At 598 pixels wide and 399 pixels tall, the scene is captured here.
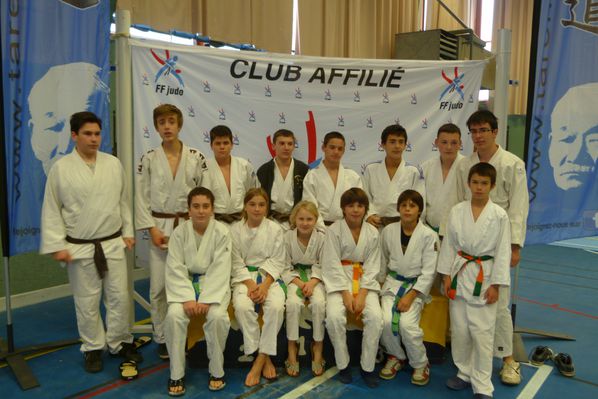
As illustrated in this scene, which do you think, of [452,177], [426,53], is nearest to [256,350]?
[452,177]

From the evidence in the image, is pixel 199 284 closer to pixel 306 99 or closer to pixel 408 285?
pixel 408 285

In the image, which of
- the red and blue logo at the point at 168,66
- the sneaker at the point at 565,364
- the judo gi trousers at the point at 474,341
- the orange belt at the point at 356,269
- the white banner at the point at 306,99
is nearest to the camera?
the judo gi trousers at the point at 474,341

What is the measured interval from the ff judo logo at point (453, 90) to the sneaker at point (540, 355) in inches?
87.8

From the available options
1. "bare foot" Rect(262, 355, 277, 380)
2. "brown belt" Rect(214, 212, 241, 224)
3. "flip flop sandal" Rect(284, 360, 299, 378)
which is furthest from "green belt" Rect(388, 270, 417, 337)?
"brown belt" Rect(214, 212, 241, 224)

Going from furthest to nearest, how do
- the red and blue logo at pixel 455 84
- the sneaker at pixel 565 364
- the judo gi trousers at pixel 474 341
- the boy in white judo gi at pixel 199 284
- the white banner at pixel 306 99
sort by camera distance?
1. the red and blue logo at pixel 455 84
2. the white banner at pixel 306 99
3. the sneaker at pixel 565 364
4. the boy in white judo gi at pixel 199 284
5. the judo gi trousers at pixel 474 341

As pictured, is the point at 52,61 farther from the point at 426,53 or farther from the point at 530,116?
the point at 426,53

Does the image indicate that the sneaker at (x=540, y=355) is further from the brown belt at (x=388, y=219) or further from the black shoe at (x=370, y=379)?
the brown belt at (x=388, y=219)

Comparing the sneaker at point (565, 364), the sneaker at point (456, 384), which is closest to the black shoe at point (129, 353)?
the sneaker at point (456, 384)

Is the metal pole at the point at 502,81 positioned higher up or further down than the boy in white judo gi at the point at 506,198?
higher up

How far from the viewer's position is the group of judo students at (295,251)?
9.86 feet

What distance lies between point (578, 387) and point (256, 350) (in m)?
2.13

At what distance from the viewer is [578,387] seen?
10.0ft

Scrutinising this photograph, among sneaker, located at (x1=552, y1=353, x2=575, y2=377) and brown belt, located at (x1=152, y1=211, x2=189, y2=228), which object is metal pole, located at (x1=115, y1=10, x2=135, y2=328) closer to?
brown belt, located at (x1=152, y1=211, x2=189, y2=228)

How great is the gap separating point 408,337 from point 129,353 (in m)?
1.99
